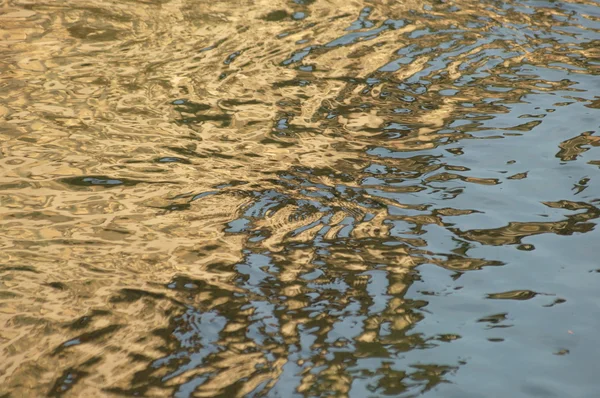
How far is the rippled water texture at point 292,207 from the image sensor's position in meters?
2.68

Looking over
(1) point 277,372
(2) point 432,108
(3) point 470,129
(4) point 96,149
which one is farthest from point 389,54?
(1) point 277,372

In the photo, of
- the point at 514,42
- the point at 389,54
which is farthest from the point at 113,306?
the point at 514,42

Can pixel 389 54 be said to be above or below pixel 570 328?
above

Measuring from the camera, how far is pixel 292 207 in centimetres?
373

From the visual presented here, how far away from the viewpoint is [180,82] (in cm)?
511

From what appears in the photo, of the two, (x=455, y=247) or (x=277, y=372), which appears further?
(x=455, y=247)

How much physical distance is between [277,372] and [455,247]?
119cm

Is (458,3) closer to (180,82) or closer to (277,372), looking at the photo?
(180,82)

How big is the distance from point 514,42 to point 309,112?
2218 mm

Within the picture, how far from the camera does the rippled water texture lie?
106 inches

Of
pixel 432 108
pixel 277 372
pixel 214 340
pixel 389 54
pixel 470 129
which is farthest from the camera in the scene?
pixel 389 54

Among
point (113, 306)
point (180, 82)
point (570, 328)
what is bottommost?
point (570, 328)

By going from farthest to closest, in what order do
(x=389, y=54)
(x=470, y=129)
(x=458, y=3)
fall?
(x=458, y=3)
(x=389, y=54)
(x=470, y=129)

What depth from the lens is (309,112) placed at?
4.81 m
